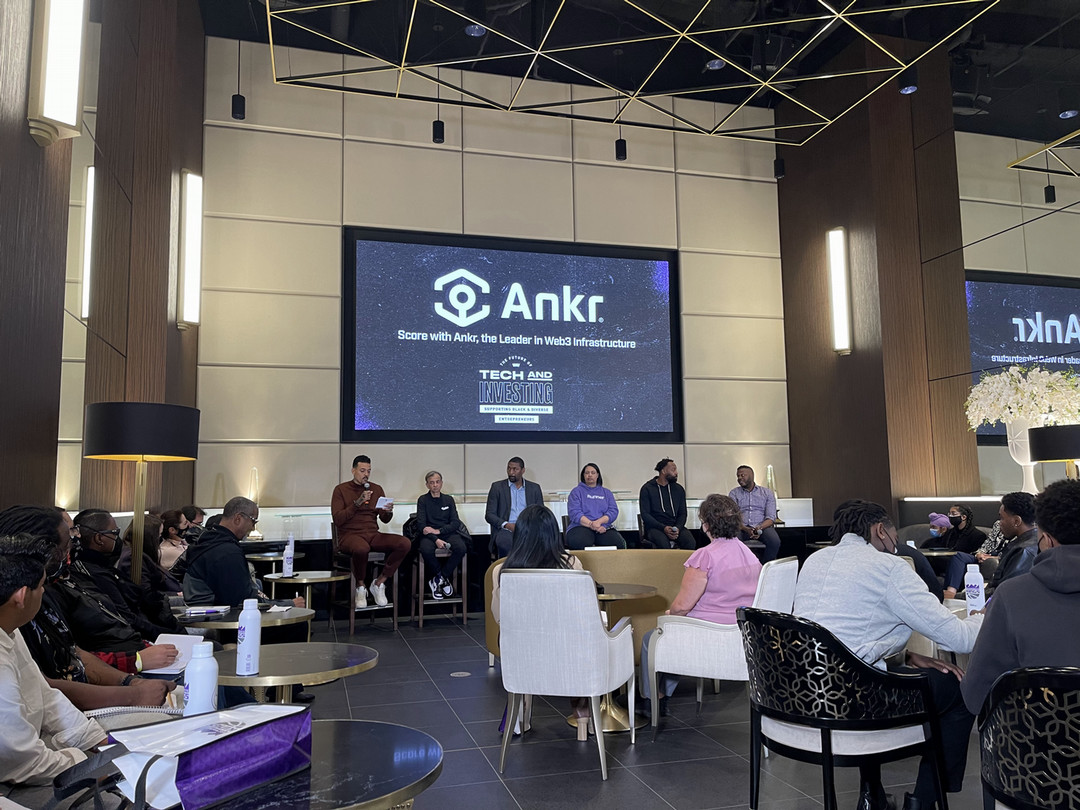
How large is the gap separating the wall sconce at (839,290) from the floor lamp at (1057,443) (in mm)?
3077

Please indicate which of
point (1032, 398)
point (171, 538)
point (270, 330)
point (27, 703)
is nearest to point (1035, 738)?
point (27, 703)

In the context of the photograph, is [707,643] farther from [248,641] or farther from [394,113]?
[394,113]

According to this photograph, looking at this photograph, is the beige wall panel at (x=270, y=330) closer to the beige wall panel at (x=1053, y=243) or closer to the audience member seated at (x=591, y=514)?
the audience member seated at (x=591, y=514)

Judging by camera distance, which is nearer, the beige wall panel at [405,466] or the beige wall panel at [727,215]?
the beige wall panel at [405,466]

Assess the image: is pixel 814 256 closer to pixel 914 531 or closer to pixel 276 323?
pixel 914 531

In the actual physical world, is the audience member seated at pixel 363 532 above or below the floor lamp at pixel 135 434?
below

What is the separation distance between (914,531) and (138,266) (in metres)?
6.86

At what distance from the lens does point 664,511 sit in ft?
26.0

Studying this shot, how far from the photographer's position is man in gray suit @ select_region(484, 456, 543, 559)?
760 cm

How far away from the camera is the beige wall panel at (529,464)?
8.45 meters

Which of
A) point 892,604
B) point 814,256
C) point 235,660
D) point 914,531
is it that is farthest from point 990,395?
point 235,660

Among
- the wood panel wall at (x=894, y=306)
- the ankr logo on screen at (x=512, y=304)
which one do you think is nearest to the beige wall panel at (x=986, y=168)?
the wood panel wall at (x=894, y=306)

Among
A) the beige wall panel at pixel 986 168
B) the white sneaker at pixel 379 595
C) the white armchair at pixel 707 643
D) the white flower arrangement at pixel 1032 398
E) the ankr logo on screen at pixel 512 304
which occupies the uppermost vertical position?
the beige wall panel at pixel 986 168

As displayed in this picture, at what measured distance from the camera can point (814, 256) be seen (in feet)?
29.8
